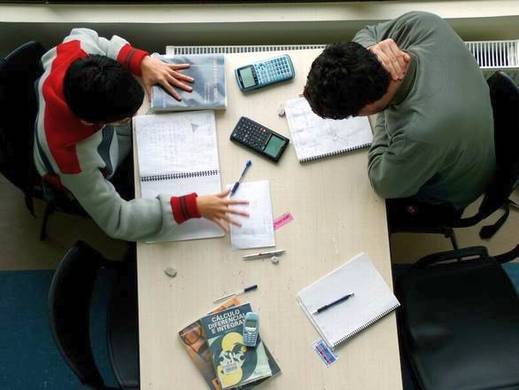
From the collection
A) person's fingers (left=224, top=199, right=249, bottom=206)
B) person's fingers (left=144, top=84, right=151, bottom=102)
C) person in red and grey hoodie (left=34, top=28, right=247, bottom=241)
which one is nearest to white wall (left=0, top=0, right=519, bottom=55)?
person in red and grey hoodie (left=34, top=28, right=247, bottom=241)

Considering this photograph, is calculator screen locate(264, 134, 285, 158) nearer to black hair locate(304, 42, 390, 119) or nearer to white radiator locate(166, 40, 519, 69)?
black hair locate(304, 42, 390, 119)

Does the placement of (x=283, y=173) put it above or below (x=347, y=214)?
above

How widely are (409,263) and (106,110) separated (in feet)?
4.57

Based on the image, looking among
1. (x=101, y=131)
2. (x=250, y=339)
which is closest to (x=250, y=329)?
(x=250, y=339)

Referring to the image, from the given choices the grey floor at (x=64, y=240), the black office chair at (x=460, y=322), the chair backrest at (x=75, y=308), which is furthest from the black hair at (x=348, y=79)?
the grey floor at (x=64, y=240)

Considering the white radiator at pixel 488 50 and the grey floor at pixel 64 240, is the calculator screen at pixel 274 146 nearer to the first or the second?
the white radiator at pixel 488 50

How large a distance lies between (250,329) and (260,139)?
0.52 meters

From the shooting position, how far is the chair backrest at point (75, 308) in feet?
4.71

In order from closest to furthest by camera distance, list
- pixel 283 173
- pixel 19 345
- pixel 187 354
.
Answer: pixel 187 354 < pixel 283 173 < pixel 19 345

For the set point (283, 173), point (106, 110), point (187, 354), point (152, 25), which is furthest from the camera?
point (152, 25)

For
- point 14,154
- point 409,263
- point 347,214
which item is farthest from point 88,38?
point 409,263

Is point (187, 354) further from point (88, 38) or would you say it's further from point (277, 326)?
point (88, 38)

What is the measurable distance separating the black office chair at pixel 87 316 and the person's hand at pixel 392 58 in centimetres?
94

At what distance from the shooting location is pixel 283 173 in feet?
5.18
